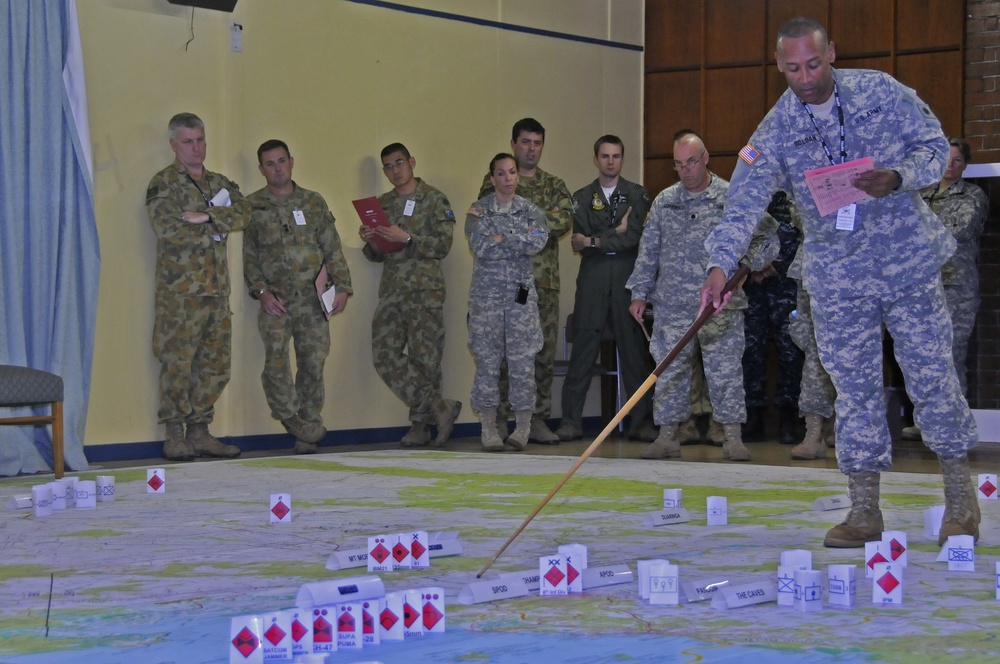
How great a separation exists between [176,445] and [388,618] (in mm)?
4606

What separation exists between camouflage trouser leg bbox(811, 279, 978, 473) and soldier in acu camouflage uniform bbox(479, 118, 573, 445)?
13.1ft

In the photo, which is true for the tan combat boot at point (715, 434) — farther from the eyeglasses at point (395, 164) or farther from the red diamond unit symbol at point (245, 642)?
the red diamond unit symbol at point (245, 642)

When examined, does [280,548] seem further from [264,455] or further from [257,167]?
[257,167]

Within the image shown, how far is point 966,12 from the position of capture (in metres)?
8.34

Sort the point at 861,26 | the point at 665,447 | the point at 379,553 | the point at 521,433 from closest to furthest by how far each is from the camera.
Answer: the point at 379,553
the point at 665,447
the point at 521,433
the point at 861,26

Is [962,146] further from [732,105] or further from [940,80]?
[732,105]

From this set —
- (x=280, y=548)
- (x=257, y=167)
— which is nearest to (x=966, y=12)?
(x=257, y=167)

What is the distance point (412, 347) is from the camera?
7.79 metres

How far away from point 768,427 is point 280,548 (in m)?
5.69

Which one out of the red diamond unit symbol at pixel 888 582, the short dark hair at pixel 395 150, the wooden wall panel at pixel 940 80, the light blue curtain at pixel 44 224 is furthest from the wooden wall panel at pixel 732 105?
the red diamond unit symbol at pixel 888 582

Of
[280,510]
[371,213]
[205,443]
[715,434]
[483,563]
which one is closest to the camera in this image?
[483,563]

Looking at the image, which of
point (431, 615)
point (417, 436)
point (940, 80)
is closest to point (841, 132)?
point (431, 615)

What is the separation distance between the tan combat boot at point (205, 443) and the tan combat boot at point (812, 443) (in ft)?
10.4

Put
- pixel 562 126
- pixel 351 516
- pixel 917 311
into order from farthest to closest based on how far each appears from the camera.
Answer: pixel 562 126 → pixel 351 516 → pixel 917 311
